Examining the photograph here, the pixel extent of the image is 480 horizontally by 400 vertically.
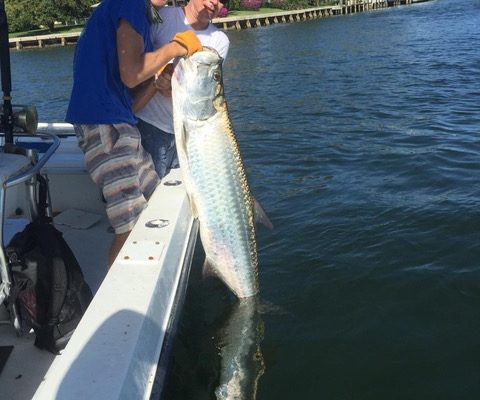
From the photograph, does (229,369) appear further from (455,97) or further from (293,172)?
(455,97)

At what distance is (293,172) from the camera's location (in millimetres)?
8977

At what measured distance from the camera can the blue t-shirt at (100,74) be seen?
3.44m

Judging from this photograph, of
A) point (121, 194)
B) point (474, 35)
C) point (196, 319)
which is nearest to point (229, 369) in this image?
point (196, 319)

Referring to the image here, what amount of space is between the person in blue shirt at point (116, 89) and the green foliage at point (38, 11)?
1954 inches

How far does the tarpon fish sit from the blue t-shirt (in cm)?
156

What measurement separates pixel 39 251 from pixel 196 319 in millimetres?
1711

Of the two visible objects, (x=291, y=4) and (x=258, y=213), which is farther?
(x=291, y=4)

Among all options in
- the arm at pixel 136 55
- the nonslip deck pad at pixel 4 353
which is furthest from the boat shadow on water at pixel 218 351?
the arm at pixel 136 55

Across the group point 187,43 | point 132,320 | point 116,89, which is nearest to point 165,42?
point 116,89

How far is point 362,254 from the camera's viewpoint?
5.73 metres

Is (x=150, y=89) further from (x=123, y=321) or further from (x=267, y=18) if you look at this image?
(x=267, y=18)

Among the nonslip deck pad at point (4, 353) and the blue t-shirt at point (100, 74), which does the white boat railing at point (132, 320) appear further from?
the nonslip deck pad at point (4, 353)

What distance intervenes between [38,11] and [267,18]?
70.2 feet

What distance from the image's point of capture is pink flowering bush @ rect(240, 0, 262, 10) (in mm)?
63312
